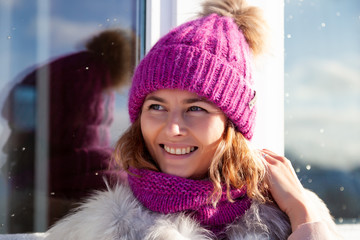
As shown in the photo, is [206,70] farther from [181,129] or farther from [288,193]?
[288,193]

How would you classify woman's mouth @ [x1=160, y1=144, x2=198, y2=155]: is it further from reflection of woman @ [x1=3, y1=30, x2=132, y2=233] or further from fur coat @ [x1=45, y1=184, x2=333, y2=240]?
reflection of woman @ [x1=3, y1=30, x2=132, y2=233]

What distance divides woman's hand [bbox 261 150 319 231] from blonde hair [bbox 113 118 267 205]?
4 cm

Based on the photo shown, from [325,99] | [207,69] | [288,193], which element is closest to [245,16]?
[207,69]

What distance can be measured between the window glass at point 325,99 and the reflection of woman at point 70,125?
0.85 meters

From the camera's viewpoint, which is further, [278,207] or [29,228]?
[29,228]

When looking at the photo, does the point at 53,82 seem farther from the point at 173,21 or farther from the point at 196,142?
the point at 196,142

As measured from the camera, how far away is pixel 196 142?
1.26 metres

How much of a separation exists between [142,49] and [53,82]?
377 millimetres

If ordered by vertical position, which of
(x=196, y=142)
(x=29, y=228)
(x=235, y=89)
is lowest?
(x=29, y=228)

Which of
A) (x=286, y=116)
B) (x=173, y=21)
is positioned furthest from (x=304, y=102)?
(x=173, y=21)

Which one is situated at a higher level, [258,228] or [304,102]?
[304,102]

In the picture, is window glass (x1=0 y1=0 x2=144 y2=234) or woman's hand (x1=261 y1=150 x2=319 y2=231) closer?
woman's hand (x1=261 y1=150 x2=319 y2=231)

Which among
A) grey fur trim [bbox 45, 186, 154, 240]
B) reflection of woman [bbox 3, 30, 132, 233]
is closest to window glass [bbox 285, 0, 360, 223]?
reflection of woman [bbox 3, 30, 132, 233]

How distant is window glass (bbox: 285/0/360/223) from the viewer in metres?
2.04
